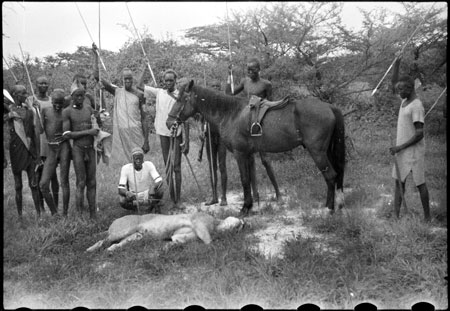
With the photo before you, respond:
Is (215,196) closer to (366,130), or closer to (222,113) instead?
(222,113)

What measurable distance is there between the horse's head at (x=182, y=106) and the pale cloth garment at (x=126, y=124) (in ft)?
2.71

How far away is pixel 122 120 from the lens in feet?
20.8

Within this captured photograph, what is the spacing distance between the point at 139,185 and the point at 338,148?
284 centimetres

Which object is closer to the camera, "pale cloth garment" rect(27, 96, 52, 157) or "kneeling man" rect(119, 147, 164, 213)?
"pale cloth garment" rect(27, 96, 52, 157)

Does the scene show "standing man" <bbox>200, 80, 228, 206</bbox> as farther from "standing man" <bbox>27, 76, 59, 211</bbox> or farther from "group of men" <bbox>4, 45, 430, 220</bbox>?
"standing man" <bbox>27, 76, 59, 211</bbox>

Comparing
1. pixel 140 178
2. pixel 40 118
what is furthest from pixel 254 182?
pixel 40 118

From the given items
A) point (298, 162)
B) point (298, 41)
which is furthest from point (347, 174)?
point (298, 41)

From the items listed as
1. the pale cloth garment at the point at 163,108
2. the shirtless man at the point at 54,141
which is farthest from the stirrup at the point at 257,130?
the shirtless man at the point at 54,141

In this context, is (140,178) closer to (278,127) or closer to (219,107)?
(219,107)

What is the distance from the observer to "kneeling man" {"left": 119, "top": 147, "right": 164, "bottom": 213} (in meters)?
5.53

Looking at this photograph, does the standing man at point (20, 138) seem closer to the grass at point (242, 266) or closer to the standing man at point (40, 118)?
the standing man at point (40, 118)

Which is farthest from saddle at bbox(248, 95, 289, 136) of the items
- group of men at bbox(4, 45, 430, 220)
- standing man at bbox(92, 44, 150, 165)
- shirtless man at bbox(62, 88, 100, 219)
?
shirtless man at bbox(62, 88, 100, 219)

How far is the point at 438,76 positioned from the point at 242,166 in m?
3.42

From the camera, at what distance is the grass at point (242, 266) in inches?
128
